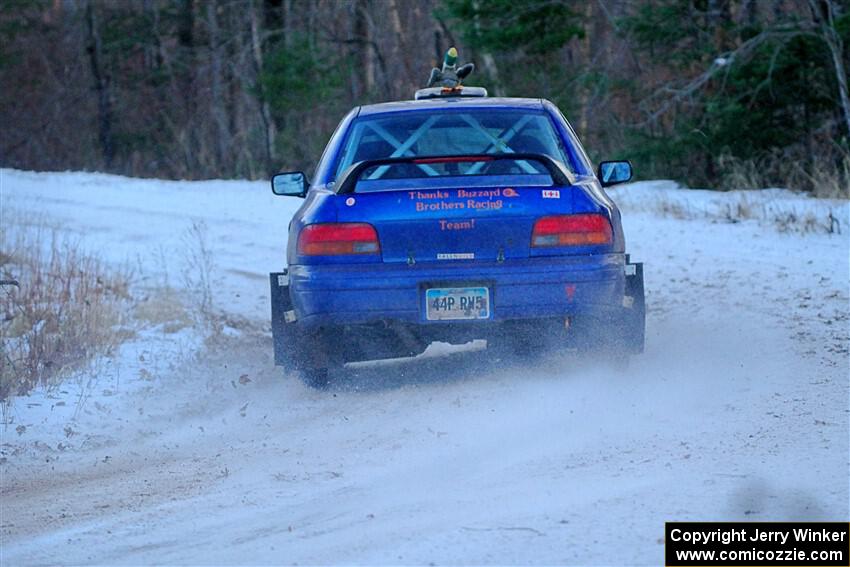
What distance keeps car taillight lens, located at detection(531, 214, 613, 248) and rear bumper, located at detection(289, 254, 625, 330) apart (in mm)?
82

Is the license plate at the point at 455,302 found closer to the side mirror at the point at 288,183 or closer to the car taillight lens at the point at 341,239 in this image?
the car taillight lens at the point at 341,239

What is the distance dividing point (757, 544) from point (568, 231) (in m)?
2.88

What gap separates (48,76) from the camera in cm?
4644

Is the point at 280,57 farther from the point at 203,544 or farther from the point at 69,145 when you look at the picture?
the point at 203,544

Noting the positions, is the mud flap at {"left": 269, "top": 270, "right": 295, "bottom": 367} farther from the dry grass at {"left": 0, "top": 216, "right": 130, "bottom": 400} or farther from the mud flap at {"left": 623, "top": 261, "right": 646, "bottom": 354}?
the mud flap at {"left": 623, "top": 261, "right": 646, "bottom": 354}

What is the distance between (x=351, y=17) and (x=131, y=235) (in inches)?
782

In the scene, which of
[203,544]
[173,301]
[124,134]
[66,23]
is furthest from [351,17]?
[203,544]

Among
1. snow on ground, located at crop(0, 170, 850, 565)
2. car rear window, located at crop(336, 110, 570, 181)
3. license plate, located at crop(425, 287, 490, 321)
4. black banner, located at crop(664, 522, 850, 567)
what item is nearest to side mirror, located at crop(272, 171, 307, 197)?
car rear window, located at crop(336, 110, 570, 181)

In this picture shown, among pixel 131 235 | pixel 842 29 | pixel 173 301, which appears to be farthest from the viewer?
pixel 842 29

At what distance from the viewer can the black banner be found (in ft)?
13.3

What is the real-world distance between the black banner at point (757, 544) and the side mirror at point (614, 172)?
12.3ft

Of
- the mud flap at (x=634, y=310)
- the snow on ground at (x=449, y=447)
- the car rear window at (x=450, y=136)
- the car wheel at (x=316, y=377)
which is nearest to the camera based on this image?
the snow on ground at (x=449, y=447)

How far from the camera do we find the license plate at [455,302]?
6828 mm

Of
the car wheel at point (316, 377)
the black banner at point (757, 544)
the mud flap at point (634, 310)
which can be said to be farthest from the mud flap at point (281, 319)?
the black banner at point (757, 544)
